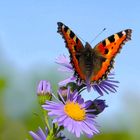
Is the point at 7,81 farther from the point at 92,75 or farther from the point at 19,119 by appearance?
the point at 92,75

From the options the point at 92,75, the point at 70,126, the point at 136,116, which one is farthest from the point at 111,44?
the point at 136,116

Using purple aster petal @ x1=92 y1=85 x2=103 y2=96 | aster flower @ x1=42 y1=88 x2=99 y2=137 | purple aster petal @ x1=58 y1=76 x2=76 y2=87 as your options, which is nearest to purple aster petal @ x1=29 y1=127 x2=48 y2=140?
aster flower @ x1=42 y1=88 x2=99 y2=137

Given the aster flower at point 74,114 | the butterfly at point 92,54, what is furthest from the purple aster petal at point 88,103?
the butterfly at point 92,54

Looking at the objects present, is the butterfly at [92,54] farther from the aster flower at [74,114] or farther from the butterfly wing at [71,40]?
the aster flower at [74,114]

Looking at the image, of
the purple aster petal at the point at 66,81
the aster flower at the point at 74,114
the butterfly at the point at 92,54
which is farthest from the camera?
the butterfly at the point at 92,54

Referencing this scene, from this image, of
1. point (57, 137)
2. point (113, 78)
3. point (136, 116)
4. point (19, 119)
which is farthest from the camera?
point (136, 116)

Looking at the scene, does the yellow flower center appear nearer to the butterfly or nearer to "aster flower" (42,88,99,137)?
"aster flower" (42,88,99,137)

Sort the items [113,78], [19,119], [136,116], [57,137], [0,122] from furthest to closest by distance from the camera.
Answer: [136,116] < [19,119] < [0,122] < [113,78] < [57,137]

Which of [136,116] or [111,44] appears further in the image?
[136,116]
